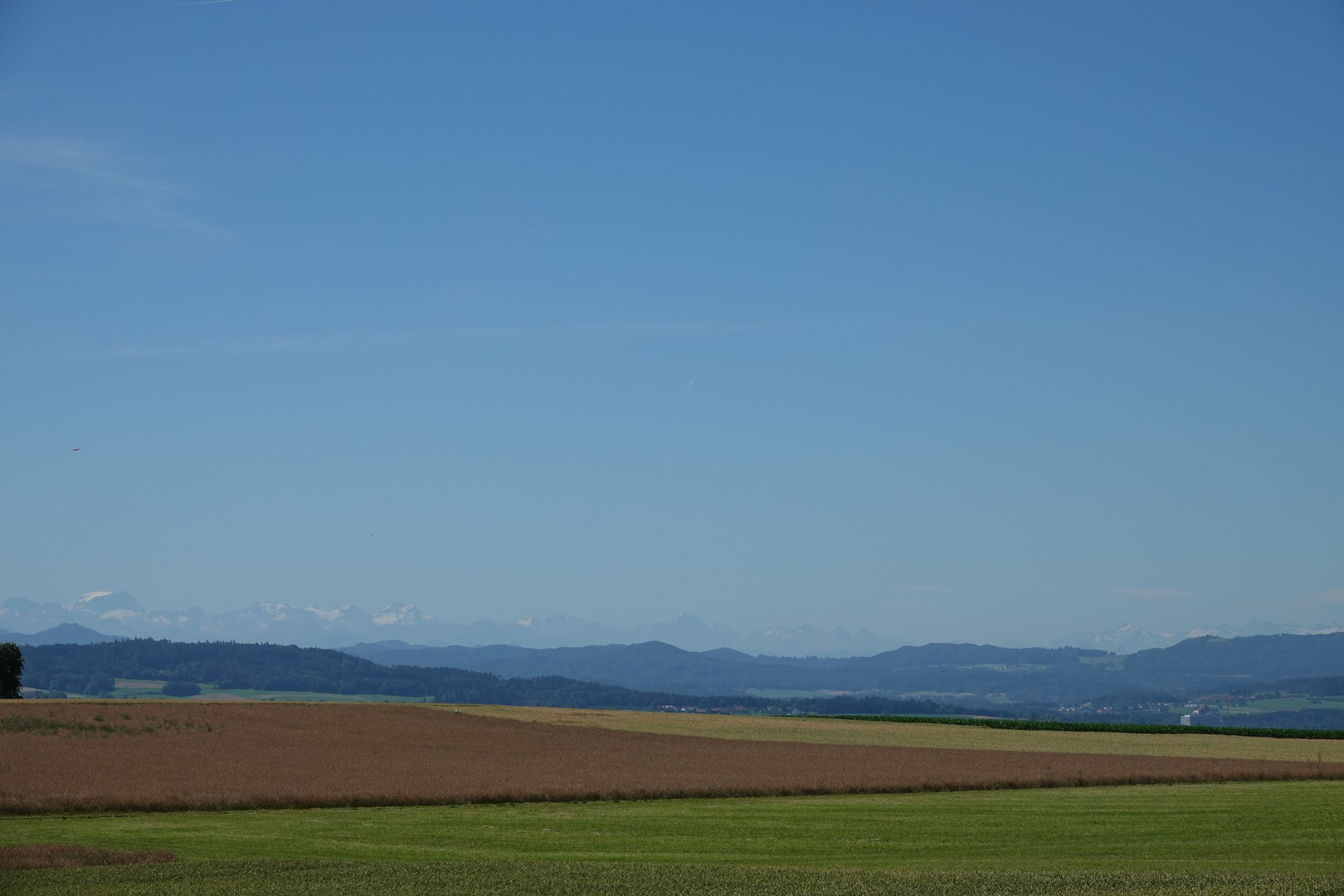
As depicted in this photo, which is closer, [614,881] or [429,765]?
[614,881]

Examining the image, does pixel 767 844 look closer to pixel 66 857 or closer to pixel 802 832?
pixel 802 832

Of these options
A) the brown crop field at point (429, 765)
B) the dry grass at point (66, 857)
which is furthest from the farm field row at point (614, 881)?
the brown crop field at point (429, 765)

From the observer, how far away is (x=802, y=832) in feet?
109

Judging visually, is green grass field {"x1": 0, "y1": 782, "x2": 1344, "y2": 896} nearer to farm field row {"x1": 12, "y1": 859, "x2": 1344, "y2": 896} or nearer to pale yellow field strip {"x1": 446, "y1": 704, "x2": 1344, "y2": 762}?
farm field row {"x1": 12, "y1": 859, "x2": 1344, "y2": 896}

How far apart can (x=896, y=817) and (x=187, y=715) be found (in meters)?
50.9

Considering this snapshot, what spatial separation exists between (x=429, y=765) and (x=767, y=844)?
2404 centimetres

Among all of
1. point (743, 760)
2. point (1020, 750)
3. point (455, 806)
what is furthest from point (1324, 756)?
point (455, 806)

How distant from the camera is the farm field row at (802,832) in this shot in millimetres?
28500

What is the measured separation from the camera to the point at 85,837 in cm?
3164

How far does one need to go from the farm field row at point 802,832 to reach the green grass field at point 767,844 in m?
0.10

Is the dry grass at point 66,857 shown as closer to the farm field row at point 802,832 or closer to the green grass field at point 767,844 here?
the green grass field at point 767,844

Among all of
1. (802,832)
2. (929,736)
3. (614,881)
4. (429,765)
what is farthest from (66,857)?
(929,736)

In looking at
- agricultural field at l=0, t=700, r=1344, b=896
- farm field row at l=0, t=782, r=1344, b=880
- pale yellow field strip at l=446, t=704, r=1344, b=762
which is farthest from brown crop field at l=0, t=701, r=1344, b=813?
pale yellow field strip at l=446, t=704, r=1344, b=762

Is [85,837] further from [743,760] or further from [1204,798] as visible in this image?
[1204,798]
